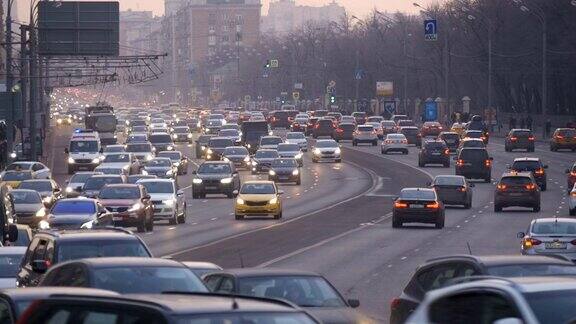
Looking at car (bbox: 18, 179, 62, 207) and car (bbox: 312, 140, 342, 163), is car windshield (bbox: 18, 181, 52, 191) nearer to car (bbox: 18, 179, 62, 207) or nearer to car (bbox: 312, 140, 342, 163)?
car (bbox: 18, 179, 62, 207)

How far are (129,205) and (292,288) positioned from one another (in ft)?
84.3

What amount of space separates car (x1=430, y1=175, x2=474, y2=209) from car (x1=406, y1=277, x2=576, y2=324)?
4040 cm

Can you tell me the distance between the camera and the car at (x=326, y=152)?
270ft

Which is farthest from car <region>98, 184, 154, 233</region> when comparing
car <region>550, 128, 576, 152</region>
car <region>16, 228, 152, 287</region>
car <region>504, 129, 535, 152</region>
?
car <region>550, 128, 576, 152</region>

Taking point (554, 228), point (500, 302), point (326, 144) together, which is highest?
point (500, 302)

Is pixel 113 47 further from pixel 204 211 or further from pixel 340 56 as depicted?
pixel 340 56

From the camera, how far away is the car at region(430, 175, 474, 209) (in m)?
50.2

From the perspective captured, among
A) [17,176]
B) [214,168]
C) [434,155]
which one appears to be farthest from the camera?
[434,155]

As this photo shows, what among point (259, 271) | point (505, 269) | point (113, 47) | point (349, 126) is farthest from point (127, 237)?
point (349, 126)

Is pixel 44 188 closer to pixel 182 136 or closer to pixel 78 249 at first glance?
pixel 78 249

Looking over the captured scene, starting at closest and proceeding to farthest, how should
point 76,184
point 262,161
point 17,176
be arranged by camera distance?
point 76,184 < point 17,176 < point 262,161

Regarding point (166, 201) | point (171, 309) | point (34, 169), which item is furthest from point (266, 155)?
point (171, 309)

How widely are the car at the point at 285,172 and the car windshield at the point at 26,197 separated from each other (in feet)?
75.4

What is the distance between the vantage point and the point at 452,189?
50281 millimetres
